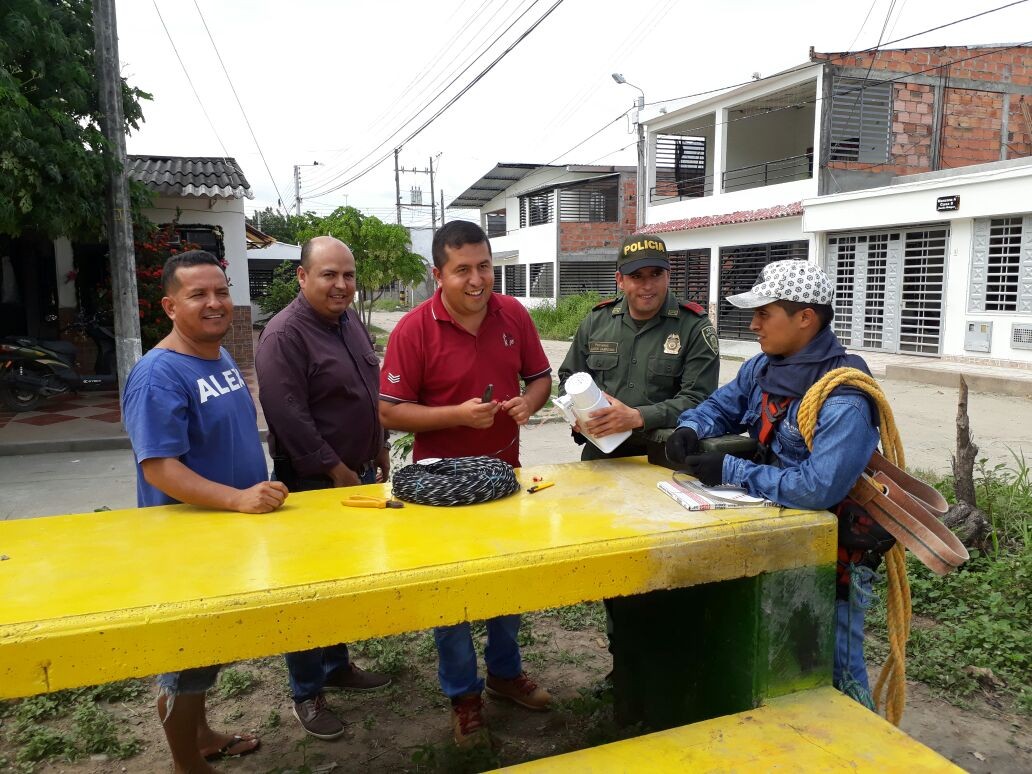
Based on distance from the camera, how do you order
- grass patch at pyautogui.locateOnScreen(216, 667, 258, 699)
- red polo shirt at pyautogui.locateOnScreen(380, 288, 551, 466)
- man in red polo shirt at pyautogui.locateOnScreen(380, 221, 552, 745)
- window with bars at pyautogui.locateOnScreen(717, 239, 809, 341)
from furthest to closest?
window with bars at pyautogui.locateOnScreen(717, 239, 809, 341), grass patch at pyautogui.locateOnScreen(216, 667, 258, 699), red polo shirt at pyautogui.locateOnScreen(380, 288, 551, 466), man in red polo shirt at pyautogui.locateOnScreen(380, 221, 552, 745)

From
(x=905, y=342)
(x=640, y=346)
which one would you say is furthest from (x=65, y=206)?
(x=905, y=342)

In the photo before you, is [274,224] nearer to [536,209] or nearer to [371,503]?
[536,209]

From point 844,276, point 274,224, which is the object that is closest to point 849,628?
point 844,276

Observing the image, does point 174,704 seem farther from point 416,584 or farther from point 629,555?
point 629,555

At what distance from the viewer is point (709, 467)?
2.12m

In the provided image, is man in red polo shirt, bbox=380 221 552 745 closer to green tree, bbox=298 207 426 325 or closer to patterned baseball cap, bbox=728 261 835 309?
patterned baseball cap, bbox=728 261 835 309

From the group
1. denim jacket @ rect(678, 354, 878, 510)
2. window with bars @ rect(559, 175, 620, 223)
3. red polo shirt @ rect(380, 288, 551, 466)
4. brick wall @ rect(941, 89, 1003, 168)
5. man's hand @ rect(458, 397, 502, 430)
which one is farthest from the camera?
window with bars @ rect(559, 175, 620, 223)

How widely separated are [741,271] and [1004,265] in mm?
6312

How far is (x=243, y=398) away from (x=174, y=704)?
3.02 ft

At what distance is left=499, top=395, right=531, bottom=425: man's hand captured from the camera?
99.0 inches

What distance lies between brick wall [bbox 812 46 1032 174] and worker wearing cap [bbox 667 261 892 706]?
14948 millimetres

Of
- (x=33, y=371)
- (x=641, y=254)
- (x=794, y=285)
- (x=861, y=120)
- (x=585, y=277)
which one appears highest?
(x=861, y=120)

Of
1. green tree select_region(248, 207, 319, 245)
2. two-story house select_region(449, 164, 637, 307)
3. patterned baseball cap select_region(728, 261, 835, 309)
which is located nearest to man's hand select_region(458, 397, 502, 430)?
patterned baseball cap select_region(728, 261, 835, 309)

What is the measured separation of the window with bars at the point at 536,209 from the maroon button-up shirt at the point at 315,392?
23.0 metres
